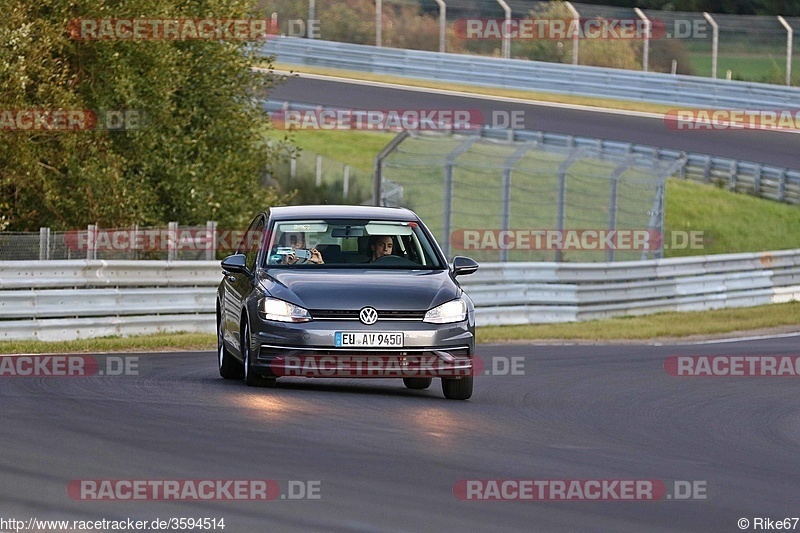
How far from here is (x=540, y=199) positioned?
35.1 meters

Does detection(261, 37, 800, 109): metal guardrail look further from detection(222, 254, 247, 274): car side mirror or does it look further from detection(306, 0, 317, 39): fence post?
detection(222, 254, 247, 274): car side mirror

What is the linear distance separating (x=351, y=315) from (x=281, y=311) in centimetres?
55

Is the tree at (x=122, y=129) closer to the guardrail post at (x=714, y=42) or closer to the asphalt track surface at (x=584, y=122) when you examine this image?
the asphalt track surface at (x=584, y=122)

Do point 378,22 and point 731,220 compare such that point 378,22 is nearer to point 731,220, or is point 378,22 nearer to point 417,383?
point 731,220

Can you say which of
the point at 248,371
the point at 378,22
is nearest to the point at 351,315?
the point at 248,371

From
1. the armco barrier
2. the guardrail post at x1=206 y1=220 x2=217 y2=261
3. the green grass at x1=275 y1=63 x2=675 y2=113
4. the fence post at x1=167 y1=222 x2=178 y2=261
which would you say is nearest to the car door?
the armco barrier

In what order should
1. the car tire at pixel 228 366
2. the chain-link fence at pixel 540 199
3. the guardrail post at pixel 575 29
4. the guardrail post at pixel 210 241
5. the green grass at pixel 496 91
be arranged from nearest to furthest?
the car tire at pixel 228 366 < the guardrail post at pixel 210 241 < the chain-link fence at pixel 540 199 < the guardrail post at pixel 575 29 < the green grass at pixel 496 91

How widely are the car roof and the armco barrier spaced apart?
18.1ft

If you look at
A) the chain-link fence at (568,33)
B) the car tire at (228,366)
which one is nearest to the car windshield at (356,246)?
the car tire at (228,366)

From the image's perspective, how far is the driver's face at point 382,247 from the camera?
490 inches

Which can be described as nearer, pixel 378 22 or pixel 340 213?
pixel 340 213

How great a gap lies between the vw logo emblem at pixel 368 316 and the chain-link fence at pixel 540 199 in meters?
12.5

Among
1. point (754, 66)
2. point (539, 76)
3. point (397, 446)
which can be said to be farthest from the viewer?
point (539, 76)

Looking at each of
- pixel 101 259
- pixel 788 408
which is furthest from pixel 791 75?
pixel 788 408
